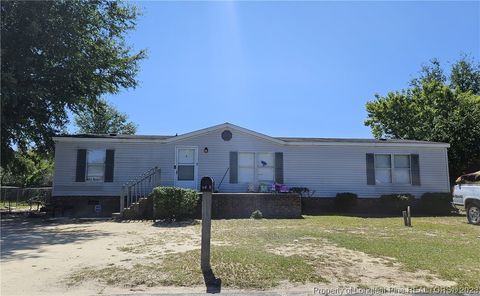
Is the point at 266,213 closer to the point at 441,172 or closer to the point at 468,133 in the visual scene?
the point at 441,172

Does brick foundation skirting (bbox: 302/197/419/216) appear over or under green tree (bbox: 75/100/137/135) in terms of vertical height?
under

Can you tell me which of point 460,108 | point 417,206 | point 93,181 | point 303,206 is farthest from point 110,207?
point 460,108

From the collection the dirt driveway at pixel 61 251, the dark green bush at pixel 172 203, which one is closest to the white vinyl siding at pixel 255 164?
the dark green bush at pixel 172 203

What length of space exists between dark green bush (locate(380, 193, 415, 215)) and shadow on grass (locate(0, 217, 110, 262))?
13187mm

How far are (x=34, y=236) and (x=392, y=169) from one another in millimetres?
16106

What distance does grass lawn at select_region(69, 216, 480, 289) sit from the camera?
21.9ft

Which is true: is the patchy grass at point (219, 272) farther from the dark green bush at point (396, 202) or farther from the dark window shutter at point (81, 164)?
the dark green bush at point (396, 202)

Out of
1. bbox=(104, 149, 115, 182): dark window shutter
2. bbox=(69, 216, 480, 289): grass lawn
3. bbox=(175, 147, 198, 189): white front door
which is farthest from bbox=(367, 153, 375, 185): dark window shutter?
bbox=(104, 149, 115, 182): dark window shutter

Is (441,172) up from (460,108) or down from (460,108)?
down

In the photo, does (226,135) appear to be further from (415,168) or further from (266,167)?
(415,168)

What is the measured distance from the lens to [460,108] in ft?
98.4

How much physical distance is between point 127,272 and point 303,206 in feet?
44.5

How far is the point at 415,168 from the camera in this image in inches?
827

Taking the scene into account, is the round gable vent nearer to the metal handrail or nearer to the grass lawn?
the metal handrail
